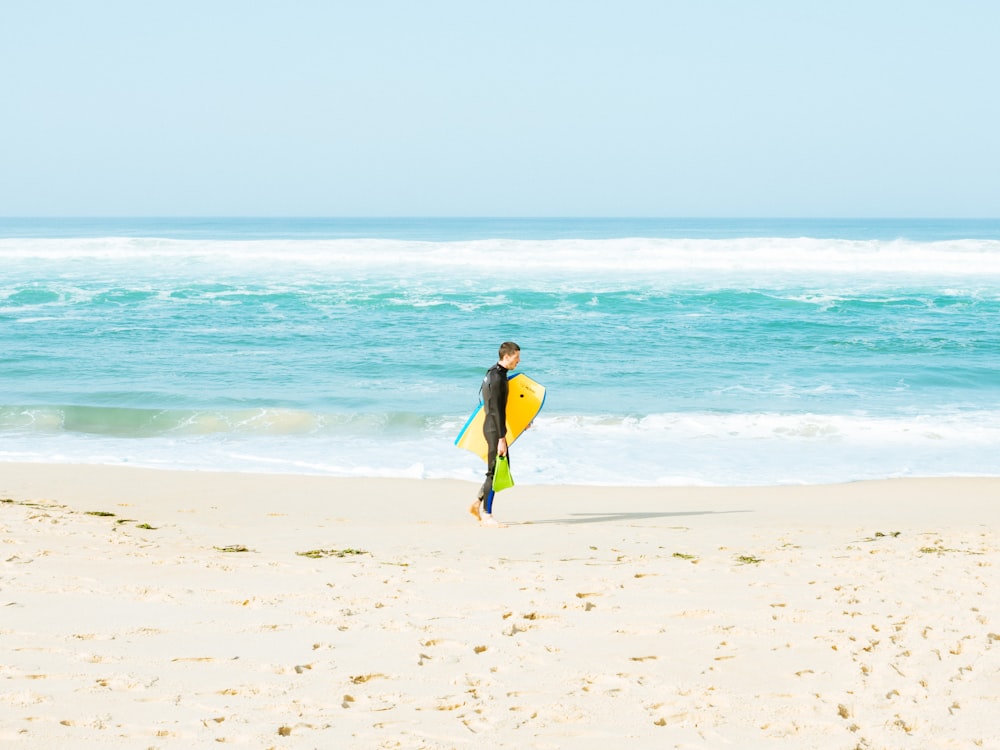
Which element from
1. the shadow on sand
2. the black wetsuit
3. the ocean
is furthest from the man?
the ocean

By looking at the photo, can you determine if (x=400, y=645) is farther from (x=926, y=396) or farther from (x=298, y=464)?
(x=926, y=396)

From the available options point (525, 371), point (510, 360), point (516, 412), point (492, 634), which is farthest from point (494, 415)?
Answer: point (525, 371)

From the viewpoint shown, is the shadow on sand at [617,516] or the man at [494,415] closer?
the man at [494,415]

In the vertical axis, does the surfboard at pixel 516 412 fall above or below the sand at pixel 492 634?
above

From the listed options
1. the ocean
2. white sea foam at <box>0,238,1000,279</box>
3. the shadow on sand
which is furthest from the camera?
white sea foam at <box>0,238,1000,279</box>

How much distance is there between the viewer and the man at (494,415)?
7.64 metres

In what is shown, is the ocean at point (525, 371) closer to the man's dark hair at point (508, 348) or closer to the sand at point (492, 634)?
the man's dark hair at point (508, 348)

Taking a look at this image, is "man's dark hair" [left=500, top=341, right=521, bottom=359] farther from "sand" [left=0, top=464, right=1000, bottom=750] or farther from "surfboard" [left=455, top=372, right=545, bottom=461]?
"sand" [left=0, top=464, right=1000, bottom=750]

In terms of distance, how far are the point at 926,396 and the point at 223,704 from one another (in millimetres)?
13975

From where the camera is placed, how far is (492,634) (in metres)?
4.52

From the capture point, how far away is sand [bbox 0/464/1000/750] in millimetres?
3461

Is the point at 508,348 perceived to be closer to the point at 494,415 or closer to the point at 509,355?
the point at 509,355

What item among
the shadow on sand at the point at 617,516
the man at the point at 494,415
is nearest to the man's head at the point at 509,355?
the man at the point at 494,415

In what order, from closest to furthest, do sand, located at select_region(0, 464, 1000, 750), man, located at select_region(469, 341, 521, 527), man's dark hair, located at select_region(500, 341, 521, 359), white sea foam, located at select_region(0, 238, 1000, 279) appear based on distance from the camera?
sand, located at select_region(0, 464, 1000, 750), man's dark hair, located at select_region(500, 341, 521, 359), man, located at select_region(469, 341, 521, 527), white sea foam, located at select_region(0, 238, 1000, 279)
